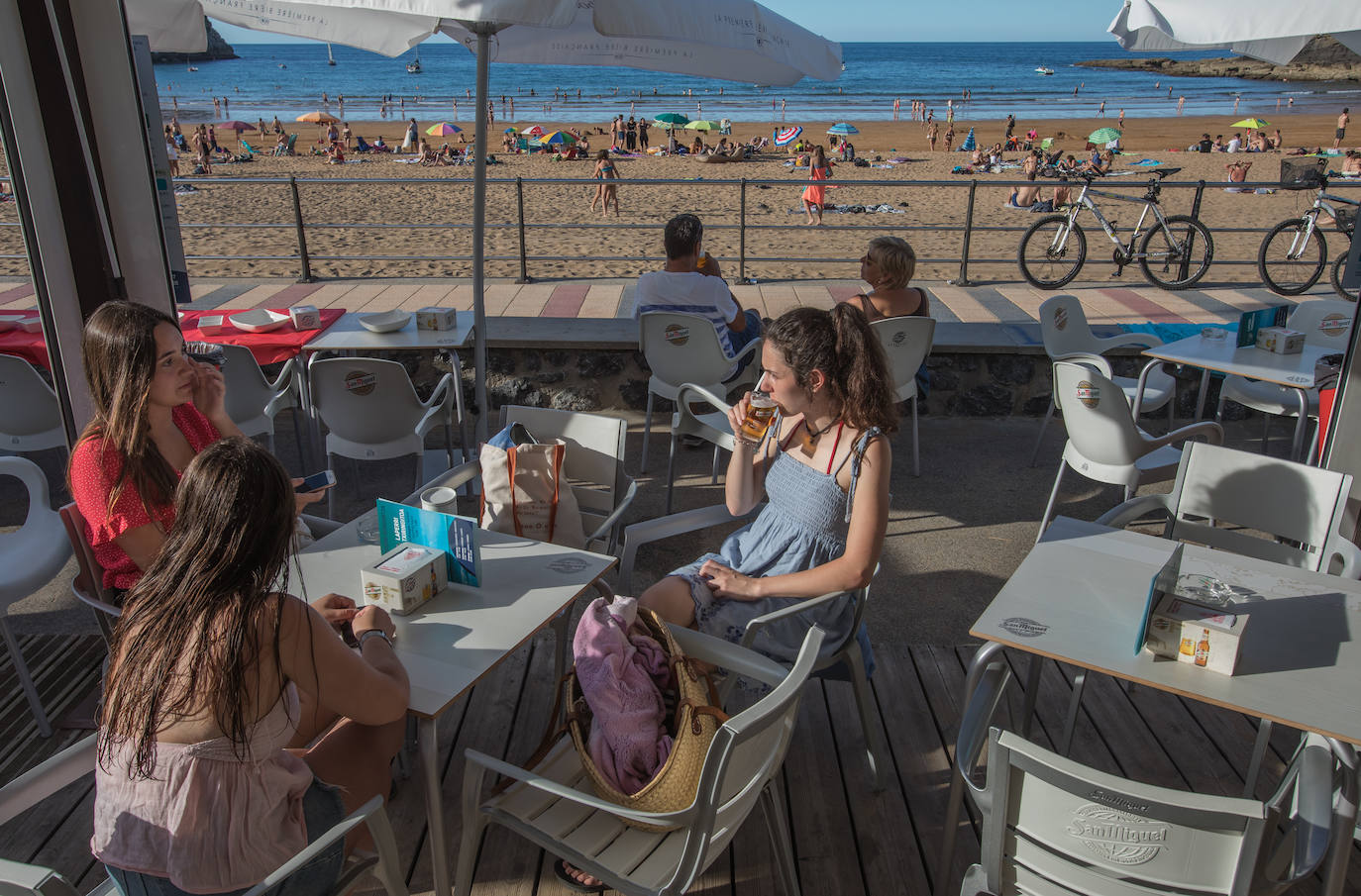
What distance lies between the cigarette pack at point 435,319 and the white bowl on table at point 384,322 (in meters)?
0.07

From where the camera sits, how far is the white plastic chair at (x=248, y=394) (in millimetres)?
3812

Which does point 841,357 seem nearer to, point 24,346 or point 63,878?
point 63,878

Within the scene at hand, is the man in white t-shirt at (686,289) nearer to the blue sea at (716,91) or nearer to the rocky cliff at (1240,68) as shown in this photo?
the blue sea at (716,91)

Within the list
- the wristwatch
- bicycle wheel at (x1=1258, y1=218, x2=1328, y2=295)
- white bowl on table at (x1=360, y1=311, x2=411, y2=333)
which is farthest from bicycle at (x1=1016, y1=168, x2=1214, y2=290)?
the wristwatch

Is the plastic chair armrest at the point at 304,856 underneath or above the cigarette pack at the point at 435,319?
underneath

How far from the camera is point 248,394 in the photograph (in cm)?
387

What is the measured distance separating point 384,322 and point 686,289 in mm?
1377

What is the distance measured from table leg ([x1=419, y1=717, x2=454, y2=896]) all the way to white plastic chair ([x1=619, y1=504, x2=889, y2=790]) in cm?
66

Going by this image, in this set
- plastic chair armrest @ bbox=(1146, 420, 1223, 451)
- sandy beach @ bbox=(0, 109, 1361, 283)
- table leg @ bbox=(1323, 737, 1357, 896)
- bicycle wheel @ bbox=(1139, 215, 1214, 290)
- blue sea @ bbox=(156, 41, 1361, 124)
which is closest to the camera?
table leg @ bbox=(1323, 737, 1357, 896)

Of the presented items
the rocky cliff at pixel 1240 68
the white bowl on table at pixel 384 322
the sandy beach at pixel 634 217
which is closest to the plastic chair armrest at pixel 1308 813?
the white bowl on table at pixel 384 322

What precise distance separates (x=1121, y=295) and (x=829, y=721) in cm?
561

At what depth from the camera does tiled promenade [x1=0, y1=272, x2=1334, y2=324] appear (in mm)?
6074

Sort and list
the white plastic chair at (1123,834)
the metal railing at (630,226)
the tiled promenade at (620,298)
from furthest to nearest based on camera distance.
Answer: the metal railing at (630,226) → the tiled promenade at (620,298) → the white plastic chair at (1123,834)

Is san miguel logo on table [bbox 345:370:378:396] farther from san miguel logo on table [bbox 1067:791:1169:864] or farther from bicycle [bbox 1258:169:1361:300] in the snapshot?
bicycle [bbox 1258:169:1361:300]
